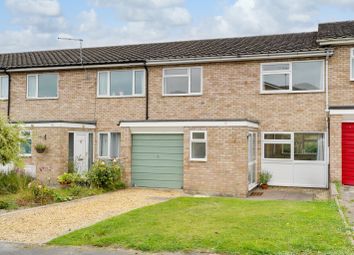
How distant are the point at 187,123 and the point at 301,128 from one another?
4.35 meters

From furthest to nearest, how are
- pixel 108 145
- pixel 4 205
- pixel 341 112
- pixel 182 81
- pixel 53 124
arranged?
pixel 108 145, pixel 182 81, pixel 53 124, pixel 341 112, pixel 4 205

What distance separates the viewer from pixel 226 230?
852cm

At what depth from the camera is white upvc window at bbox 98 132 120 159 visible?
19625mm

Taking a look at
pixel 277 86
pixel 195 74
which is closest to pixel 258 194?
pixel 277 86

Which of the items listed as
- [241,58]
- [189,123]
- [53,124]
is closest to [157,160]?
[189,123]

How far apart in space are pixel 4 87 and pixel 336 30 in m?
15.3

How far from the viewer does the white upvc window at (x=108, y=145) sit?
19.6 meters

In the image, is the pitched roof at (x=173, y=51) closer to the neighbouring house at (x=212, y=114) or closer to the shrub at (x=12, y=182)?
the neighbouring house at (x=212, y=114)

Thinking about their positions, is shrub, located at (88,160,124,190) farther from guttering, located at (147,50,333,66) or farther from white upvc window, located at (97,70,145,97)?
guttering, located at (147,50,333,66)

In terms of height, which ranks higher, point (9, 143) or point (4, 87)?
point (4, 87)

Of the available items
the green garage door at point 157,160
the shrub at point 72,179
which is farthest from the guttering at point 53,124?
the green garage door at point 157,160

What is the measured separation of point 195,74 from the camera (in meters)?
18.5

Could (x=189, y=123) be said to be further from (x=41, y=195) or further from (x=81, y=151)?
(x=41, y=195)

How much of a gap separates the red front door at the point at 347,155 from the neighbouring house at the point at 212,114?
0.03 metres
